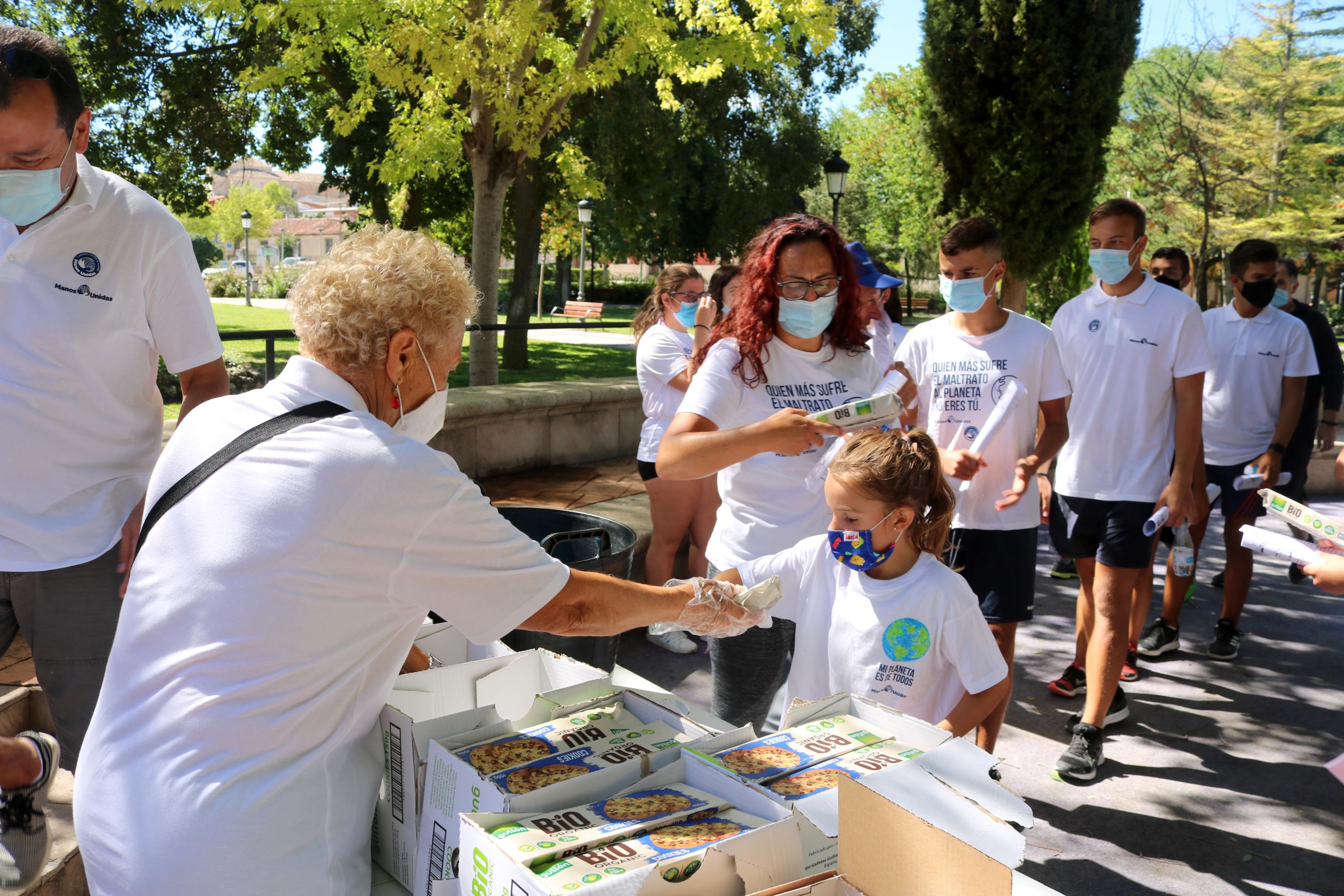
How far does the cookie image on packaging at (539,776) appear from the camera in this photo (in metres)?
1.52

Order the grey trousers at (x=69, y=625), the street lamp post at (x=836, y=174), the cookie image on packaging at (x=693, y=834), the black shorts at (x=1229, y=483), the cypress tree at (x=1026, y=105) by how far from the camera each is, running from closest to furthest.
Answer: the cookie image on packaging at (x=693, y=834), the grey trousers at (x=69, y=625), the black shorts at (x=1229, y=483), the cypress tree at (x=1026, y=105), the street lamp post at (x=836, y=174)

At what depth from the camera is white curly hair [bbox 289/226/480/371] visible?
1656 mm

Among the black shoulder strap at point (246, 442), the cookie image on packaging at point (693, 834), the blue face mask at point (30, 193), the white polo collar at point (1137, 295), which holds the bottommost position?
the cookie image on packaging at point (693, 834)

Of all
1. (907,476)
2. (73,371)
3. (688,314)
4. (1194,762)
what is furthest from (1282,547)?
(688,314)

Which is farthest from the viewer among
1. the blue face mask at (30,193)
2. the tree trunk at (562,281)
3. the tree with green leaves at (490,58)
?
the tree trunk at (562,281)

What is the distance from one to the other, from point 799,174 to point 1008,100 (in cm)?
999

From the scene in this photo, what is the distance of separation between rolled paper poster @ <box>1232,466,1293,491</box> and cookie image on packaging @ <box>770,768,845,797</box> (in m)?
4.37

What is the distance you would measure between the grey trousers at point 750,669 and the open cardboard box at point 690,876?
131 centimetres

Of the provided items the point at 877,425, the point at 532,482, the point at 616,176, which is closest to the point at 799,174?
the point at 616,176

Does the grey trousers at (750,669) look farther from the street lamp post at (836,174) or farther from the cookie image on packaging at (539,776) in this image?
the street lamp post at (836,174)

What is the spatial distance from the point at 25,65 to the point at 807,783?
6.97ft

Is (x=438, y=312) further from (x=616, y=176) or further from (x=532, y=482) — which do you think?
(x=616, y=176)

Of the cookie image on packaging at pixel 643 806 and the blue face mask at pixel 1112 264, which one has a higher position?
the blue face mask at pixel 1112 264

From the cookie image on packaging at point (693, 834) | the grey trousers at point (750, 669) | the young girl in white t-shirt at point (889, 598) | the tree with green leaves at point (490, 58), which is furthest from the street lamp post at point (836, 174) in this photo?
the cookie image on packaging at point (693, 834)
